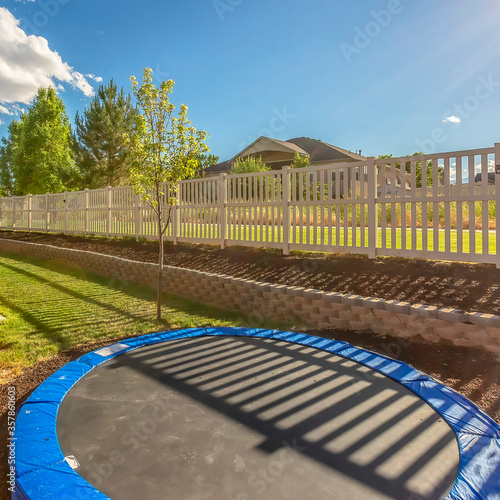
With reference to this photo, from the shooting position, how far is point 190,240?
6590 millimetres

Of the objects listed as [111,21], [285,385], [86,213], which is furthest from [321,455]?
[86,213]

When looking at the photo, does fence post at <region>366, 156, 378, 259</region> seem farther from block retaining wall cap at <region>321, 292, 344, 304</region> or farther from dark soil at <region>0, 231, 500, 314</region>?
block retaining wall cap at <region>321, 292, 344, 304</region>

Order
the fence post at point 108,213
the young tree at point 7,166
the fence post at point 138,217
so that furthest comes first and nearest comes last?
the young tree at point 7,166, the fence post at point 108,213, the fence post at point 138,217

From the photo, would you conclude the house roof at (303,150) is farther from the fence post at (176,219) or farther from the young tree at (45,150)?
the fence post at (176,219)

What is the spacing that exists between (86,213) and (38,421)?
29.1 ft

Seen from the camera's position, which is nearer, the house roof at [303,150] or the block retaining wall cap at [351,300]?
the block retaining wall cap at [351,300]

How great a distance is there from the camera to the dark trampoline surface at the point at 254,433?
1223 mm

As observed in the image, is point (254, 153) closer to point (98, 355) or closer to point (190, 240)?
point (190, 240)

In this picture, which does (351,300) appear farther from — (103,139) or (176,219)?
(103,139)

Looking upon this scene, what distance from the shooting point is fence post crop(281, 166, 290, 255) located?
4902mm

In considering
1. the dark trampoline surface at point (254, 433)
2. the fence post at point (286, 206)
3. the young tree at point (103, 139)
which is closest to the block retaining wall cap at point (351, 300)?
the dark trampoline surface at point (254, 433)

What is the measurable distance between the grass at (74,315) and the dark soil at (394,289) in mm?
281

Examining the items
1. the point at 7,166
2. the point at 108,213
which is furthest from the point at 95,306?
the point at 7,166

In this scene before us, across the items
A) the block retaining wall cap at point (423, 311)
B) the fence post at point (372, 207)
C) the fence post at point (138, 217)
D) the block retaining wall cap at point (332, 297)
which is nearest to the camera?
the block retaining wall cap at point (423, 311)
